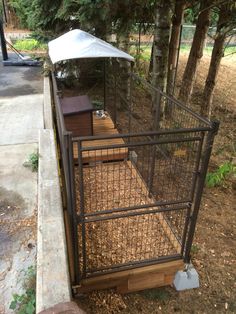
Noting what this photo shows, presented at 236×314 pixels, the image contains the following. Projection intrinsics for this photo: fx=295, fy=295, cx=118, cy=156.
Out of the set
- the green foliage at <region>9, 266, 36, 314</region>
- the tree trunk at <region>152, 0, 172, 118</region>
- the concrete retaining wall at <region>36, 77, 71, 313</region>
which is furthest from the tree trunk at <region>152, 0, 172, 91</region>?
the green foliage at <region>9, 266, 36, 314</region>

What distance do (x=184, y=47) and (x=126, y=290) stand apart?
1813cm

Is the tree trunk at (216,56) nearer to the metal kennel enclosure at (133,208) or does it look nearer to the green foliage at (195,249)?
the metal kennel enclosure at (133,208)

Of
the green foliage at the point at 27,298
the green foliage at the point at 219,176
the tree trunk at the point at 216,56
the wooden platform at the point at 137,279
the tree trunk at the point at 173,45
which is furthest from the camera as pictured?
the tree trunk at the point at 173,45

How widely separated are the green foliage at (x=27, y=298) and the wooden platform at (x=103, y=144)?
1920mm

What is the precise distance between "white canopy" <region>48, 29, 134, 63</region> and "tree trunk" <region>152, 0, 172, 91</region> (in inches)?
22.4

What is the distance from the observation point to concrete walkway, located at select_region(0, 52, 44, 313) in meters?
2.51

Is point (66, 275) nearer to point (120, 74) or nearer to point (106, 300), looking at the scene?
point (106, 300)

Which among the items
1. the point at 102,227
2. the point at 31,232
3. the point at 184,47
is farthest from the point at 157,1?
the point at 184,47

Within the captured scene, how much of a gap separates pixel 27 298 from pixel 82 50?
3.89 metres

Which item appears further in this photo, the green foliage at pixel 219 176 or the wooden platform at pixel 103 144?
the green foliage at pixel 219 176

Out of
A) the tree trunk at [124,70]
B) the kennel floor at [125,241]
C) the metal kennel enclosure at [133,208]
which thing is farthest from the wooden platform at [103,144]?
the tree trunk at [124,70]

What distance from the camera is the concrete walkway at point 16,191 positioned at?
251cm

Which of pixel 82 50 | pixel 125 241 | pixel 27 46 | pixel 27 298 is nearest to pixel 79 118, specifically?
pixel 82 50

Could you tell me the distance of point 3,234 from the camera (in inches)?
113
